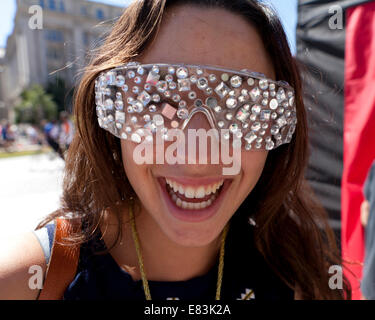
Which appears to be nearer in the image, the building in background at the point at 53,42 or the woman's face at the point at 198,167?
the woman's face at the point at 198,167

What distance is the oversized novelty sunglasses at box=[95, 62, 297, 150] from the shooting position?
0.82 m

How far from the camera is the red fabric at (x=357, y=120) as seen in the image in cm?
192

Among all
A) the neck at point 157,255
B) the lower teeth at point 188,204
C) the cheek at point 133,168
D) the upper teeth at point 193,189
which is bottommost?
the neck at point 157,255

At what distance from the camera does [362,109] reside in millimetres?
1968

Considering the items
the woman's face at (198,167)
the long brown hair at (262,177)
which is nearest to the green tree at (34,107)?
the long brown hair at (262,177)

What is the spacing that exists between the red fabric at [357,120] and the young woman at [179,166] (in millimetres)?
1162

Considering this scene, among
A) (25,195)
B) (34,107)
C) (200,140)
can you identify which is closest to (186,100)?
(200,140)

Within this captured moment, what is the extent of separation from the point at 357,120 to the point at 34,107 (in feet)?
104

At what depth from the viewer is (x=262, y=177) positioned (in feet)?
3.83

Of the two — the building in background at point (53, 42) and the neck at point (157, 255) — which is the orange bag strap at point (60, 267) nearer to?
the neck at point (157, 255)

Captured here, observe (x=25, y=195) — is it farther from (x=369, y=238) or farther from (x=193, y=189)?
(x=369, y=238)

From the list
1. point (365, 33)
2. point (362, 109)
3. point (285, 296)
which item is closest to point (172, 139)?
point (285, 296)

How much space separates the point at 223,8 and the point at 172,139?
1.49 feet

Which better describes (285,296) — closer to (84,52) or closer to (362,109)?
(84,52)
